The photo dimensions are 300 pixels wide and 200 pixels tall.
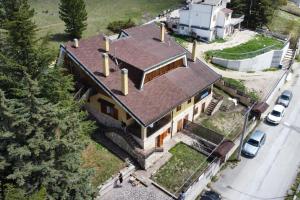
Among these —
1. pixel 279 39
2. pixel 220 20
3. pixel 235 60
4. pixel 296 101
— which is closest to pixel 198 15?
pixel 220 20

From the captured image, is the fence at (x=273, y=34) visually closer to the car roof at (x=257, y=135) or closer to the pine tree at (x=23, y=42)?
the car roof at (x=257, y=135)

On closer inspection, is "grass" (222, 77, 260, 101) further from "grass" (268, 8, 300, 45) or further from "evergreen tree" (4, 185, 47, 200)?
"evergreen tree" (4, 185, 47, 200)

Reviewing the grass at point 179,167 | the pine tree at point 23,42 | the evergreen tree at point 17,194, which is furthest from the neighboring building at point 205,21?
the evergreen tree at point 17,194

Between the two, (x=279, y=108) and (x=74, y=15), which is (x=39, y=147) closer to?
(x=279, y=108)

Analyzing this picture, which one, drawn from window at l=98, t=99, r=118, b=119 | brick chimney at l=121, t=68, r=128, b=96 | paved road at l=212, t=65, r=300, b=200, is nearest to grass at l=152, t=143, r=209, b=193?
paved road at l=212, t=65, r=300, b=200

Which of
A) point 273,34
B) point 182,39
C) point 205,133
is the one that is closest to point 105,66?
point 205,133

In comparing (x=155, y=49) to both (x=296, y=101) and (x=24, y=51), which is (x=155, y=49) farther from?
(x=296, y=101)
